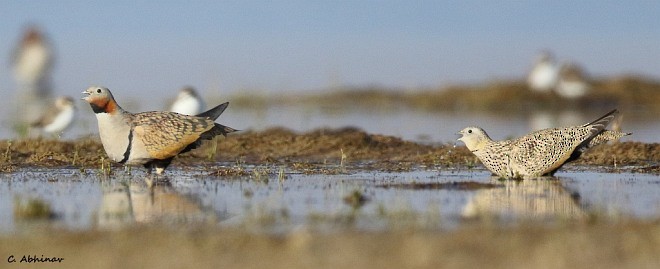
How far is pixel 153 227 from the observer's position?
24.0 ft

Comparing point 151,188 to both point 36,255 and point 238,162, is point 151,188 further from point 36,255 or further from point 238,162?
point 36,255

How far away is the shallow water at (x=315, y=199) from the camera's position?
25.3 feet

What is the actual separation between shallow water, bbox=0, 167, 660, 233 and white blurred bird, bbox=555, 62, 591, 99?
14.1 metres

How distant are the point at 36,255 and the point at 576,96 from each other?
67.6ft

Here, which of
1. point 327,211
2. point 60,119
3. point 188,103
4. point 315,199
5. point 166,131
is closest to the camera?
point 327,211

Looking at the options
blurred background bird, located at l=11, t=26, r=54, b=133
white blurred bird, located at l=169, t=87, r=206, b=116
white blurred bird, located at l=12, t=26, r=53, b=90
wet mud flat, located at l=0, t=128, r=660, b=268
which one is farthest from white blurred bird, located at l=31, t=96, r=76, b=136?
white blurred bird, located at l=12, t=26, r=53, b=90

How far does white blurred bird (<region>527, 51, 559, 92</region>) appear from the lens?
25891 mm

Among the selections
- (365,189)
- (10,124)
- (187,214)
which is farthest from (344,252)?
(10,124)

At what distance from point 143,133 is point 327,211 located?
9.76 ft

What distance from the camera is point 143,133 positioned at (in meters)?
10.6

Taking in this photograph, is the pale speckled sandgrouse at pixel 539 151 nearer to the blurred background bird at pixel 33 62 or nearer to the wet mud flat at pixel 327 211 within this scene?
the wet mud flat at pixel 327 211

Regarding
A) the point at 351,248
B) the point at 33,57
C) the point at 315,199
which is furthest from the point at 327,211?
the point at 33,57

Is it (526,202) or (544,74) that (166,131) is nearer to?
(526,202)

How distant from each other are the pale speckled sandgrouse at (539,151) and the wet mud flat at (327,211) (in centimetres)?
18
